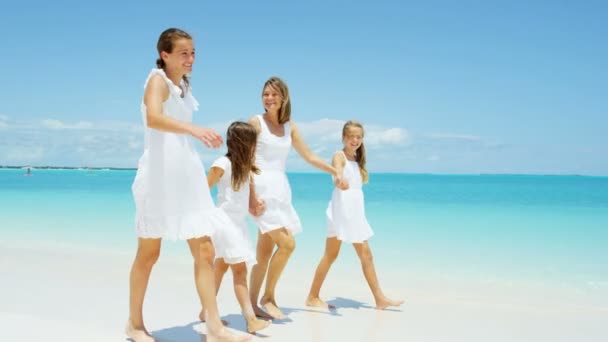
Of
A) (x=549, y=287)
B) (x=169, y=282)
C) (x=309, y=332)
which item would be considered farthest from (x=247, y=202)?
(x=549, y=287)

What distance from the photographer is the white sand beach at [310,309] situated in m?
3.71

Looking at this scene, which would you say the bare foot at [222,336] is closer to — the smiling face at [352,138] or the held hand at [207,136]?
the held hand at [207,136]

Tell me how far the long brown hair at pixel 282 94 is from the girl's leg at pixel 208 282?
137 cm

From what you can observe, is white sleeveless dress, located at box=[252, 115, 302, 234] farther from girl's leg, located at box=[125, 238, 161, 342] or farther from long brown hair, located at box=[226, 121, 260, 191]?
girl's leg, located at box=[125, 238, 161, 342]

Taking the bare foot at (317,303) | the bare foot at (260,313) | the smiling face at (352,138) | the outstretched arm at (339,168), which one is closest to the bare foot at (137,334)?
the bare foot at (260,313)

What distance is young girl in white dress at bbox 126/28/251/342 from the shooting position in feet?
10.1

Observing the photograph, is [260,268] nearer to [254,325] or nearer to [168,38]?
[254,325]

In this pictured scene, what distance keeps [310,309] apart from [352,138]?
1.47 meters

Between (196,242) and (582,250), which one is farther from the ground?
(196,242)

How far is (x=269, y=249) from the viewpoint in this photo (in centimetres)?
425

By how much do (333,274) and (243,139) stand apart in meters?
3.32

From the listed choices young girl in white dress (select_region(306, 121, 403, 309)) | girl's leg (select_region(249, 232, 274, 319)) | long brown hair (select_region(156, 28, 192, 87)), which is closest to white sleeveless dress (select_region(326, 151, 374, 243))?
young girl in white dress (select_region(306, 121, 403, 309))

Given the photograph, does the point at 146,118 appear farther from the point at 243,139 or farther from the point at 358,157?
the point at 358,157

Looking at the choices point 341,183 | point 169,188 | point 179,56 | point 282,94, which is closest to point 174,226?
point 169,188
